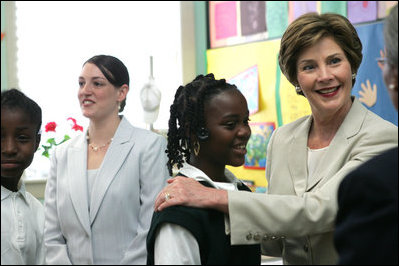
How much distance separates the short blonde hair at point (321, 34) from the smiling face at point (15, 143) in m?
0.73

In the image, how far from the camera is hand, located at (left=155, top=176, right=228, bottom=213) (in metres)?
0.94

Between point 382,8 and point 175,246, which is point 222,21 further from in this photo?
point 175,246

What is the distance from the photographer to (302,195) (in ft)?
3.92

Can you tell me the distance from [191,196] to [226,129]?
0.16 meters

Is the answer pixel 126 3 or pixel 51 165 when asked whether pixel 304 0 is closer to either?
pixel 126 3

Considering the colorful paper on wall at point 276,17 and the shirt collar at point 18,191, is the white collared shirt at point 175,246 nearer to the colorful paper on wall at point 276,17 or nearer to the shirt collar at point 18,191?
the shirt collar at point 18,191

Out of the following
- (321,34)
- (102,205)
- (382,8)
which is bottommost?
(102,205)

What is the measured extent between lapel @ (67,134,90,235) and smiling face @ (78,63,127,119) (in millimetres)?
93

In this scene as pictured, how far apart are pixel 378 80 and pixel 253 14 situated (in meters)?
1.17

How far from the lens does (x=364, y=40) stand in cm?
259

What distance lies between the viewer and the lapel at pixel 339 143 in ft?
3.90

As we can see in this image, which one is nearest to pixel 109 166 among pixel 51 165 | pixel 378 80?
pixel 51 165

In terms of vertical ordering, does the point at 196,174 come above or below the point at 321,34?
below

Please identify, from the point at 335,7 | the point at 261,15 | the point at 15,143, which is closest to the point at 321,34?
the point at 15,143
